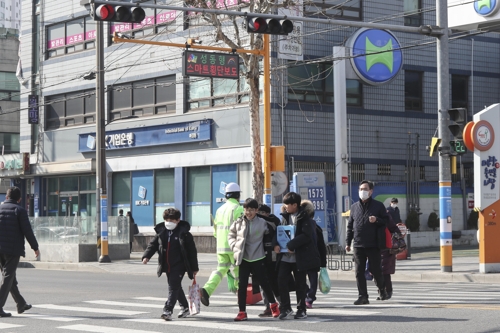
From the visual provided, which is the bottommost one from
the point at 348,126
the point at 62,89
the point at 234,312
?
the point at 234,312

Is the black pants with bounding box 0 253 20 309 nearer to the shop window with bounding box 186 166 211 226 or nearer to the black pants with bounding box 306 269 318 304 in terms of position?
the black pants with bounding box 306 269 318 304

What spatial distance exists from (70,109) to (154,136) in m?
6.99

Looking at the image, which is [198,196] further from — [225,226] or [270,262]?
[270,262]

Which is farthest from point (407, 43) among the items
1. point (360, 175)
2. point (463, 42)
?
point (360, 175)

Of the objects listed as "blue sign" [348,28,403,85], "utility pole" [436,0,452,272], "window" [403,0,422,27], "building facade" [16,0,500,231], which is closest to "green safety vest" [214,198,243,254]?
"utility pole" [436,0,452,272]

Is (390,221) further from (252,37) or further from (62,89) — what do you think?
(62,89)

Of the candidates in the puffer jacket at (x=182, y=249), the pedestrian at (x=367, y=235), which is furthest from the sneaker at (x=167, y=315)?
the pedestrian at (x=367, y=235)

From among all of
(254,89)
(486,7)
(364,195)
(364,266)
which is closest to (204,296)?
(364,266)

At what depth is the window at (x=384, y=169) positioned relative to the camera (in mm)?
34781

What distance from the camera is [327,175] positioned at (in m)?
33.5

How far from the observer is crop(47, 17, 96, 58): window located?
135ft

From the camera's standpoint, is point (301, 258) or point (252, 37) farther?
point (252, 37)

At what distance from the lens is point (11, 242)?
1353 cm

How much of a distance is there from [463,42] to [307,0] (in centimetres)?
1140
